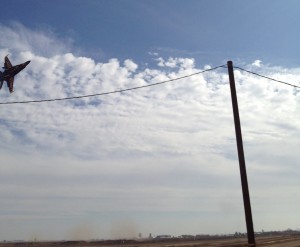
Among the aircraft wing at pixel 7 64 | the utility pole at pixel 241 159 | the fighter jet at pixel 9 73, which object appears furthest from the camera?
the aircraft wing at pixel 7 64

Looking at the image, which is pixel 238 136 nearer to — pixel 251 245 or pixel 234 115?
pixel 234 115

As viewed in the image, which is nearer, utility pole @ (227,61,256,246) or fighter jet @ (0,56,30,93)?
utility pole @ (227,61,256,246)

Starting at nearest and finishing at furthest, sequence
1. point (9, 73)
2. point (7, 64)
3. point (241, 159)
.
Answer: point (241, 159)
point (9, 73)
point (7, 64)

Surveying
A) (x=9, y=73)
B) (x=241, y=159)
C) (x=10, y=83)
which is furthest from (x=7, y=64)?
(x=241, y=159)

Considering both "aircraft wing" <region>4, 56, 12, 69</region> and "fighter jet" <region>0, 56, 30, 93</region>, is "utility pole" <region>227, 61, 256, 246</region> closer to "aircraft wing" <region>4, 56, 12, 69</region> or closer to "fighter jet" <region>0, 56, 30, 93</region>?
"fighter jet" <region>0, 56, 30, 93</region>

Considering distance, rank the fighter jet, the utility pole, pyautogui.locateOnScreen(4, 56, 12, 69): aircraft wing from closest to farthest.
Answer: the utility pole < the fighter jet < pyautogui.locateOnScreen(4, 56, 12, 69): aircraft wing

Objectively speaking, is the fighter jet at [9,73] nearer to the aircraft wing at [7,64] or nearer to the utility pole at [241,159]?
the aircraft wing at [7,64]

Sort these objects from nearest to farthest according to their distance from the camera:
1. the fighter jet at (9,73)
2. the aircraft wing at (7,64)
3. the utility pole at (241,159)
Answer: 1. the utility pole at (241,159)
2. the fighter jet at (9,73)
3. the aircraft wing at (7,64)

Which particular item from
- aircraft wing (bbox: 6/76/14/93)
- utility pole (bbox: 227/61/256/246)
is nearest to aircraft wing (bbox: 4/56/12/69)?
aircraft wing (bbox: 6/76/14/93)

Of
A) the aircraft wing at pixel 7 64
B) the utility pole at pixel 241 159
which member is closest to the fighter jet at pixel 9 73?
the aircraft wing at pixel 7 64

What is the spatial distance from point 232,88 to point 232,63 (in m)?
1.10

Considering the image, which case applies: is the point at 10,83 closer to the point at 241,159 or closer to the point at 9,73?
the point at 9,73

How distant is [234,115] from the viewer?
49.9 ft

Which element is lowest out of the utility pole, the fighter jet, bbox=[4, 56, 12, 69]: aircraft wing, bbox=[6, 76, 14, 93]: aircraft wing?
the utility pole
